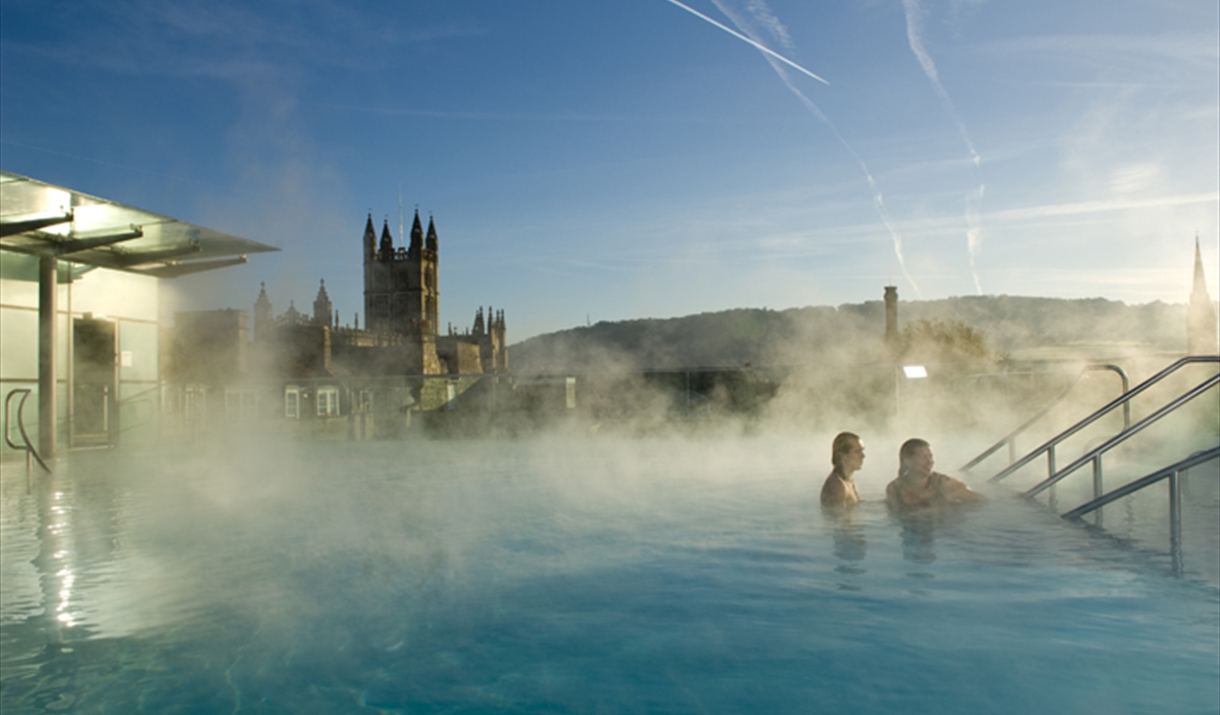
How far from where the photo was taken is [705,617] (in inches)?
124

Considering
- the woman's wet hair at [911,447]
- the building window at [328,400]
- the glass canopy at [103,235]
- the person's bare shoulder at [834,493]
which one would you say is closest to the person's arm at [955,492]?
the woman's wet hair at [911,447]

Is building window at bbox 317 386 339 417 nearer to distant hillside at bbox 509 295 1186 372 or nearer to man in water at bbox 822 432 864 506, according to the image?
man in water at bbox 822 432 864 506

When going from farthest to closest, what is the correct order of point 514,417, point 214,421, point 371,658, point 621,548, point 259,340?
point 259,340
point 214,421
point 514,417
point 621,548
point 371,658

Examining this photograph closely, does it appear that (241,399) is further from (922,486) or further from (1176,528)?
(1176,528)

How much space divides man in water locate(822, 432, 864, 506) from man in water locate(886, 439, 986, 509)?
284mm

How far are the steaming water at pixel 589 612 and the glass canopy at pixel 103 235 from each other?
284 centimetres

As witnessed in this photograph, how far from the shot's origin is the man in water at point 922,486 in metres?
5.31

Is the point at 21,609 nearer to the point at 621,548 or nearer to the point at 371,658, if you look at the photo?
the point at 371,658

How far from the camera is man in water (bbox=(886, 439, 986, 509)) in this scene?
5.31m

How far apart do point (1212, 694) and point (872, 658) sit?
963mm

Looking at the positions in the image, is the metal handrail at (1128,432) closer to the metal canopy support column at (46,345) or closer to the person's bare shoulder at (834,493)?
the person's bare shoulder at (834,493)

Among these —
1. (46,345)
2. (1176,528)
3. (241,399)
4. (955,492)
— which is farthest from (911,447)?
(241,399)

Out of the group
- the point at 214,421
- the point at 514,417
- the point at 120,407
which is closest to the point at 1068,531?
the point at 514,417

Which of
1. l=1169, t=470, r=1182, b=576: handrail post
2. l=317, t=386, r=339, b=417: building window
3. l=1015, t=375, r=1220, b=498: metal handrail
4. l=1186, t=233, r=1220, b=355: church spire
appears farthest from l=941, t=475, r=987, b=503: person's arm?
l=1186, t=233, r=1220, b=355: church spire
